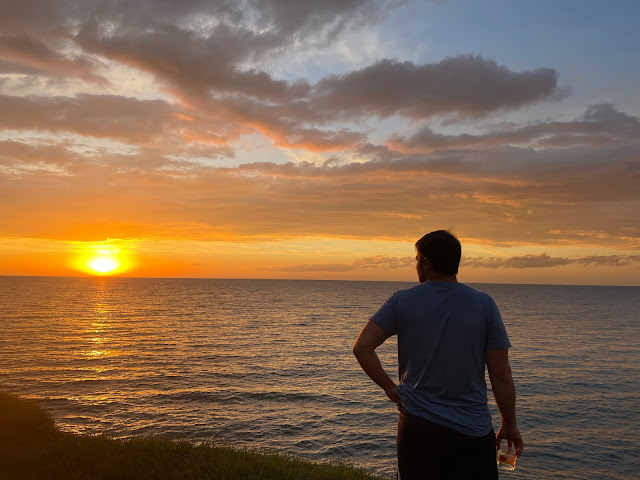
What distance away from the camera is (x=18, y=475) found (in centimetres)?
1090

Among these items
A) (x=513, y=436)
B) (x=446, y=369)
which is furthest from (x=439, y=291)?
(x=513, y=436)

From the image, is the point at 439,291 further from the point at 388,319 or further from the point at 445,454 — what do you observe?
the point at 445,454

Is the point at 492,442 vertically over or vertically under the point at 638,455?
over

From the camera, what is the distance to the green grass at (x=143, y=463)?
1079cm

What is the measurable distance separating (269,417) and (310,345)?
27.8 m

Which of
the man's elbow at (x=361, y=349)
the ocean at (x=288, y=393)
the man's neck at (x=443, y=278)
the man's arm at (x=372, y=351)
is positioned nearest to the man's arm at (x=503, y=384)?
the man's neck at (x=443, y=278)

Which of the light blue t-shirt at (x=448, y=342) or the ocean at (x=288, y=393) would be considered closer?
the light blue t-shirt at (x=448, y=342)

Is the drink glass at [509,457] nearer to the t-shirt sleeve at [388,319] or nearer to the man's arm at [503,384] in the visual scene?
the man's arm at [503,384]

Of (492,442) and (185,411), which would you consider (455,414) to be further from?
(185,411)

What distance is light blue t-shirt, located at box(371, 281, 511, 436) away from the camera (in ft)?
13.0

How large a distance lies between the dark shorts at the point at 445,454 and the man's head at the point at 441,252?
52.3 inches

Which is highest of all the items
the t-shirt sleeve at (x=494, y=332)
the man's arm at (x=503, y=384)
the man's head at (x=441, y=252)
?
the man's head at (x=441, y=252)

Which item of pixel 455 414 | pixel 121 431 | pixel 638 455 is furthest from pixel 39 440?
pixel 638 455

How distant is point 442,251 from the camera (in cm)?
422
